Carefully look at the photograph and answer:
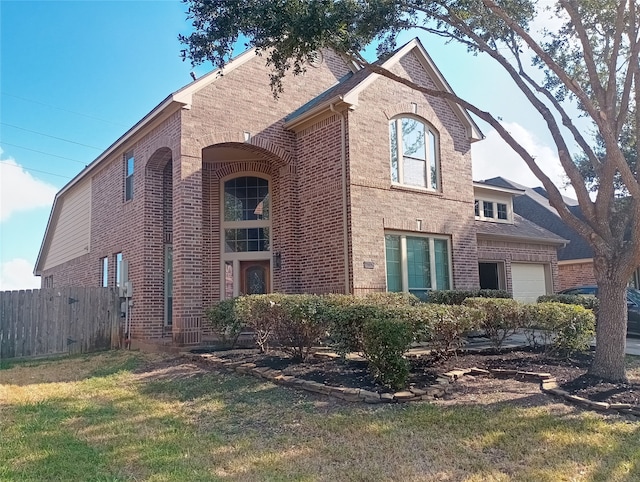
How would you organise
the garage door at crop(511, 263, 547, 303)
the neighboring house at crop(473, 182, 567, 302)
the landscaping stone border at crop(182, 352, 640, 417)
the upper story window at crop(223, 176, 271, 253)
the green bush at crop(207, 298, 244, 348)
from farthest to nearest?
the garage door at crop(511, 263, 547, 303) → the neighboring house at crop(473, 182, 567, 302) → the upper story window at crop(223, 176, 271, 253) → the green bush at crop(207, 298, 244, 348) → the landscaping stone border at crop(182, 352, 640, 417)

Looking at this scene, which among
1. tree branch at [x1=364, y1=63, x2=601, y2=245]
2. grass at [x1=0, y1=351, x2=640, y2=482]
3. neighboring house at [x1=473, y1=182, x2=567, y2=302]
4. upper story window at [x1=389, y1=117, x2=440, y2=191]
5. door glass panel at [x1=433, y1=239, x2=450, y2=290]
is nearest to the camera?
grass at [x1=0, y1=351, x2=640, y2=482]

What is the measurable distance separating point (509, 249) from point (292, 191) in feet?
29.6

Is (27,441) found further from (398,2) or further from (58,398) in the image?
(398,2)

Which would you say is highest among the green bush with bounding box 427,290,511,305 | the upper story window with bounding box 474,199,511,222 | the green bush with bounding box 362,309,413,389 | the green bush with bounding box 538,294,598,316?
the upper story window with bounding box 474,199,511,222

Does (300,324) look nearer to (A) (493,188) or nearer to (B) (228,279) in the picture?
(B) (228,279)

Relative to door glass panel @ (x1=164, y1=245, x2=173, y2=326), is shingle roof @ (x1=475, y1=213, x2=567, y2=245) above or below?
above

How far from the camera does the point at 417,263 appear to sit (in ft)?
42.1

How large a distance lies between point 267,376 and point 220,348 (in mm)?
3085

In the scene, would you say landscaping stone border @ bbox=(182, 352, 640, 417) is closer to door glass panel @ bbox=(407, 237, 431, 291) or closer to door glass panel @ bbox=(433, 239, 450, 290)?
door glass panel @ bbox=(407, 237, 431, 291)

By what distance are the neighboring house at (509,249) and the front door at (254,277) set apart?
7440 mm

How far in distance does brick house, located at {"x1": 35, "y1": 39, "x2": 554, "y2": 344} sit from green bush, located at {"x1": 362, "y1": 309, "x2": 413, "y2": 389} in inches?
177

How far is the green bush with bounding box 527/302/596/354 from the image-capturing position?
29.2ft

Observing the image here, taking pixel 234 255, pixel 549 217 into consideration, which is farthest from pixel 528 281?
pixel 234 255

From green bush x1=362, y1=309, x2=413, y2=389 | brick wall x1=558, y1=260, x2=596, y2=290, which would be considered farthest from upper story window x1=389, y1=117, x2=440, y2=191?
brick wall x1=558, y1=260, x2=596, y2=290
